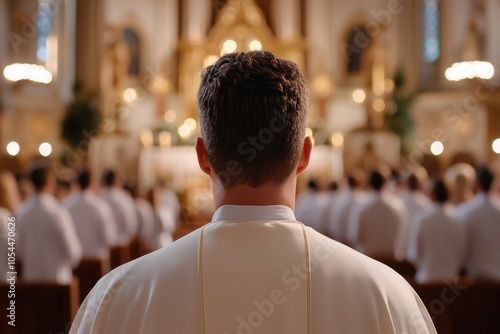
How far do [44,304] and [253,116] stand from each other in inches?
156

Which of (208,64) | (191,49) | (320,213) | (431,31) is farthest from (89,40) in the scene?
(320,213)

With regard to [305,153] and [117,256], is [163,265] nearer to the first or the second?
[305,153]

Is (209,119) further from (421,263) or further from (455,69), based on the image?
(455,69)

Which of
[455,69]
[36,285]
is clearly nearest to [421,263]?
[36,285]

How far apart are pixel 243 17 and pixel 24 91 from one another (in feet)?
25.6

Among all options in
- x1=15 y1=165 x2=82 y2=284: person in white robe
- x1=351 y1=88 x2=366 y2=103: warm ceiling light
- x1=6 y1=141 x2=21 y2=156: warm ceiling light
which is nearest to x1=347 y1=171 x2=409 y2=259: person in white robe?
x1=15 y1=165 x2=82 y2=284: person in white robe

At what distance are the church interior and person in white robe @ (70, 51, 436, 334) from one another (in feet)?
53.8

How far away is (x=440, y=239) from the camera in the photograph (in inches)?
231

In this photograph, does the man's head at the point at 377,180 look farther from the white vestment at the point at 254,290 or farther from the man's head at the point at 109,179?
the white vestment at the point at 254,290

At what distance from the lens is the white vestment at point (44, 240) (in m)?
5.82

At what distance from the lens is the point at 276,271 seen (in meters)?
1.58

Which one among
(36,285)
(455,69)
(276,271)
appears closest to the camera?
(276,271)

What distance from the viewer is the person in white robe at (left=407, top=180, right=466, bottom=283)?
5.86m

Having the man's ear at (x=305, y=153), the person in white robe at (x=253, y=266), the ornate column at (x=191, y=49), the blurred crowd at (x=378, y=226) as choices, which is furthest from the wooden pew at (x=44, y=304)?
the ornate column at (x=191, y=49)
